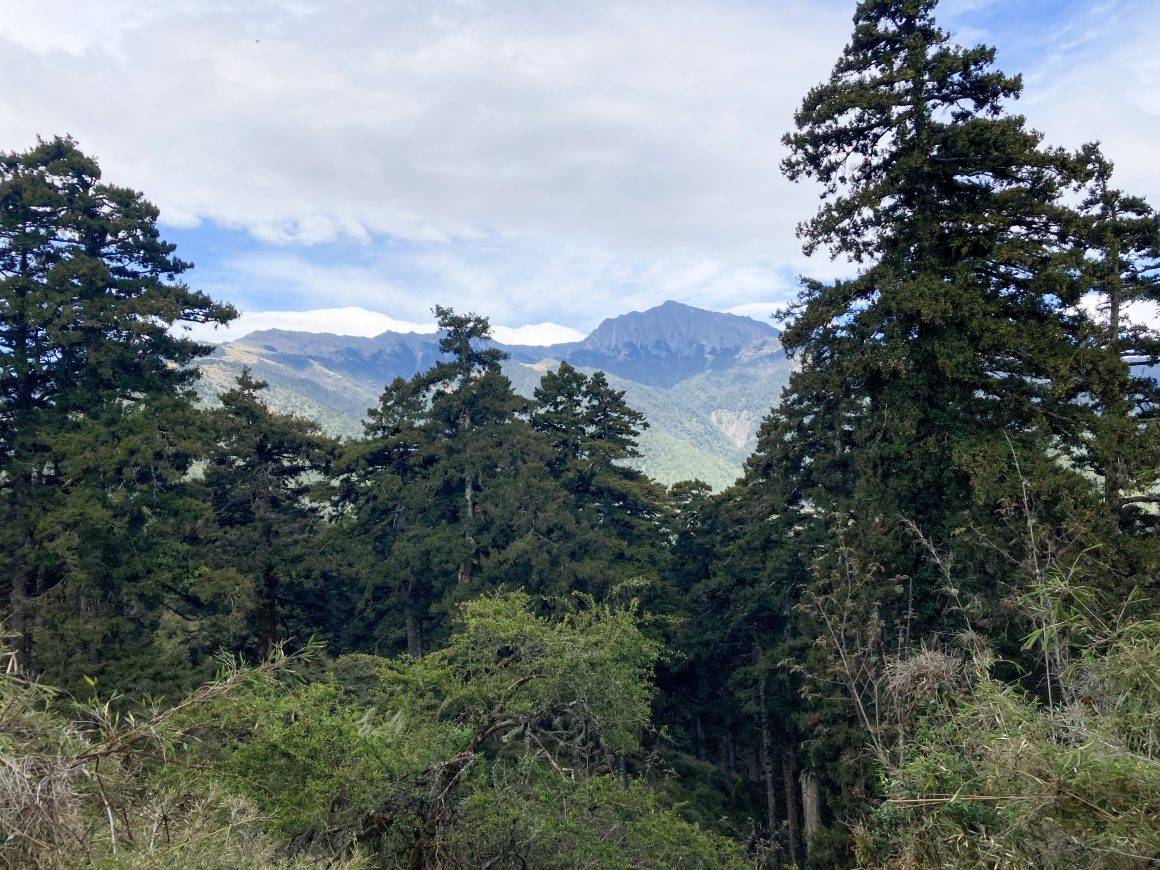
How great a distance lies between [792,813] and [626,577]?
902 cm

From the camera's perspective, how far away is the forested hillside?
328cm

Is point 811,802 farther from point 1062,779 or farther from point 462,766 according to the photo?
point 1062,779

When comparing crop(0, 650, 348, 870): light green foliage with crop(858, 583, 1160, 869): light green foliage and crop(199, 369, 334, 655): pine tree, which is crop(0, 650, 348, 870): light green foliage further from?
crop(199, 369, 334, 655): pine tree

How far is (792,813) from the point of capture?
21172 mm

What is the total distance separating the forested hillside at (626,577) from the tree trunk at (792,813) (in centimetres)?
18

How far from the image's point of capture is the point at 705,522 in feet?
90.9

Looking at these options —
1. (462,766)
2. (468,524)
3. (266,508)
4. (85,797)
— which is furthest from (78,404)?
(85,797)

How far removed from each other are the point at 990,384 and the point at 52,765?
13002 mm

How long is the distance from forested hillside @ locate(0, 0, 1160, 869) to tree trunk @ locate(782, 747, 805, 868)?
0.18 meters

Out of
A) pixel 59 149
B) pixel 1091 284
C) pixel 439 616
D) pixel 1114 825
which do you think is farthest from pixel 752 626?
pixel 59 149

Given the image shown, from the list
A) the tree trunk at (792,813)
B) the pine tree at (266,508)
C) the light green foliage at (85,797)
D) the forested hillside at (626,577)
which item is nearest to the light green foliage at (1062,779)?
the forested hillside at (626,577)

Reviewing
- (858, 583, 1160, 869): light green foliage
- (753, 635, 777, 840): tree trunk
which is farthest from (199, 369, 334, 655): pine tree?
(858, 583, 1160, 869): light green foliage

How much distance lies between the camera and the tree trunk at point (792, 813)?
20.5 meters

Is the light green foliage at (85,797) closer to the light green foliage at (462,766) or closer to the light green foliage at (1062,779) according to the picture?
the light green foliage at (462,766)
